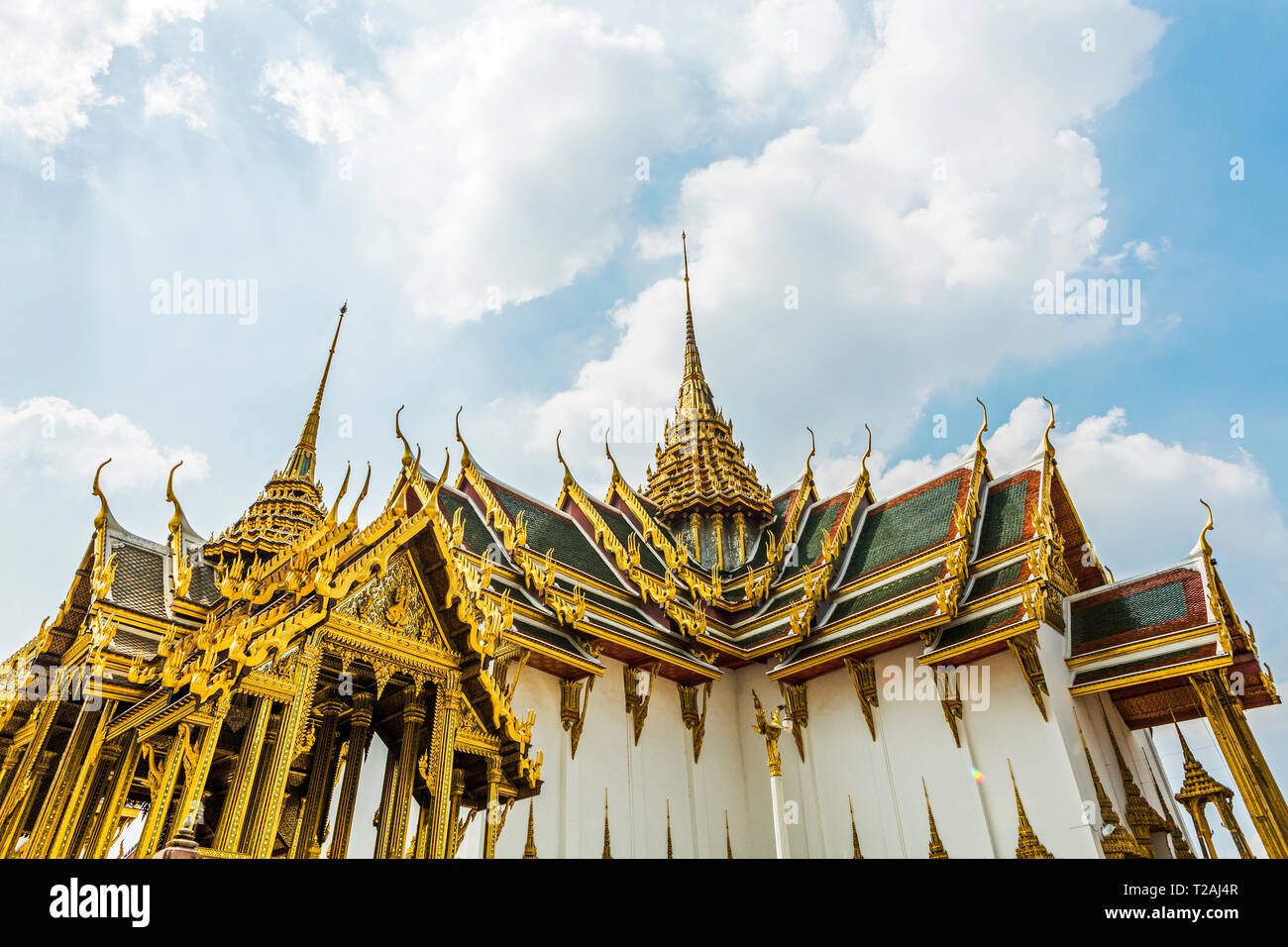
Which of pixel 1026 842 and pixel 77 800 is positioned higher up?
pixel 1026 842

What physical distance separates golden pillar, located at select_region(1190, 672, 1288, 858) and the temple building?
4 centimetres

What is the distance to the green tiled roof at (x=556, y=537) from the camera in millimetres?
16188

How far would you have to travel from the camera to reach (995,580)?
46.6ft

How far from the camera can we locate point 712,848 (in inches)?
519

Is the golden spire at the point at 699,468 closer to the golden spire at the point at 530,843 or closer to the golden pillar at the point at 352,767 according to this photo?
the golden spire at the point at 530,843

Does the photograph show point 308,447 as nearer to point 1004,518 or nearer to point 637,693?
point 637,693

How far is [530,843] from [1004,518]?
1066 cm

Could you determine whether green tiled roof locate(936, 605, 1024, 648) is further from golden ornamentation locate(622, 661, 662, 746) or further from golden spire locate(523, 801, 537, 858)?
golden spire locate(523, 801, 537, 858)

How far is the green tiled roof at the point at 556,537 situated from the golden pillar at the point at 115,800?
1056cm

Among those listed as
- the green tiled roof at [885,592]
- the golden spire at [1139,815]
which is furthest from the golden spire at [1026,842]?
the green tiled roof at [885,592]

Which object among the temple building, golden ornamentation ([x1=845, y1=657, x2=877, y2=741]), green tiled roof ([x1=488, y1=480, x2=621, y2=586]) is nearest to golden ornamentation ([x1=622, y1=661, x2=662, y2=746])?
the temple building

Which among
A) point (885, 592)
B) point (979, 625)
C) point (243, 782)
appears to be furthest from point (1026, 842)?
point (243, 782)
